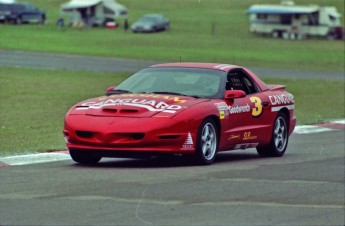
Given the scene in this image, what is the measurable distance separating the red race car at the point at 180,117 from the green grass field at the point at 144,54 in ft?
6.01

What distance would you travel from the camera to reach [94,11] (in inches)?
3152

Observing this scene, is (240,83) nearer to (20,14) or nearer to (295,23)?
(20,14)

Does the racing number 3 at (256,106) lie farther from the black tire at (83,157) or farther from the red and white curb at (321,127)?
the red and white curb at (321,127)

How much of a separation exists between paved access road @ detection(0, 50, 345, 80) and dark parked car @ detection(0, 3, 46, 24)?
22.7 m

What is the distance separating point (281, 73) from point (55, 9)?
52412 mm

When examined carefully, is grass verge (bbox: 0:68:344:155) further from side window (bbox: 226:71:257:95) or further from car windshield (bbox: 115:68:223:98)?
side window (bbox: 226:71:257:95)

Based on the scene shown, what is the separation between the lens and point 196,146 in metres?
12.1

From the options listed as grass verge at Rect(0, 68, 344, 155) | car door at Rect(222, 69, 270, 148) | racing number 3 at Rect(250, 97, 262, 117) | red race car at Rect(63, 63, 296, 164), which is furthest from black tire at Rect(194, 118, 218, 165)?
grass verge at Rect(0, 68, 344, 155)

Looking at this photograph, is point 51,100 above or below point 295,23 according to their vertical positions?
above

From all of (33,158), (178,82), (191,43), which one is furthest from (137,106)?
(191,43)

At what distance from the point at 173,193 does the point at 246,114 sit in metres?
3.94

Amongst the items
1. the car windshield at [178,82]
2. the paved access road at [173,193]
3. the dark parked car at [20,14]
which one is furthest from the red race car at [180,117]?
the dark parked car at [20,14]

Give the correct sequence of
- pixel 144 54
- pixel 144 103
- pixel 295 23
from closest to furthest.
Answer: pixel 144 103
pixel 144 54
pixel 295 23

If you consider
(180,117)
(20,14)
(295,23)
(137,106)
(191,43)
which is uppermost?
(137,106)
